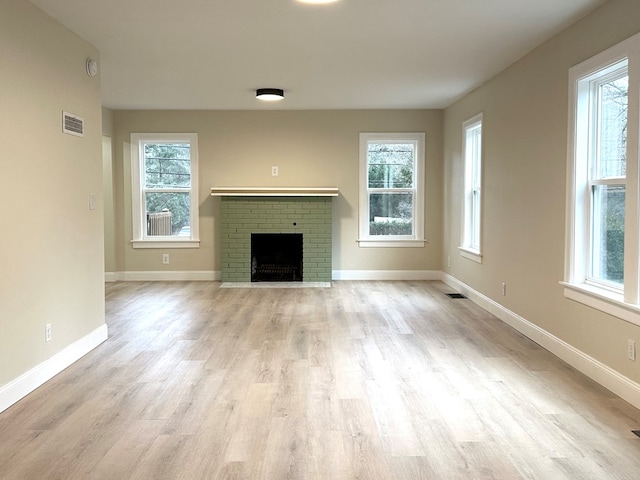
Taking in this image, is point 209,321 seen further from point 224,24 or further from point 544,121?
point 544,121

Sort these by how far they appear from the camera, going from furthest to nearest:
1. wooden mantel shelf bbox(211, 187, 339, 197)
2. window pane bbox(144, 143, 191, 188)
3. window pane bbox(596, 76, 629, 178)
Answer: window pane bbox(144, 143, 191, 188), wooden mantel shelf bbox(211, 187, 339, 197), window pane bbox(596, 76, 629, 178)

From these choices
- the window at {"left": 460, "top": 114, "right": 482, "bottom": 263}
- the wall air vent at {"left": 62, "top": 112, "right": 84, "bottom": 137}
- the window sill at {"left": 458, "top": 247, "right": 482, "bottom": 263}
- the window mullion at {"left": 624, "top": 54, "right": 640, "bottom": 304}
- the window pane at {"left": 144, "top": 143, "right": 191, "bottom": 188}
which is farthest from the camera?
the window pane at {"left": 144, "top": 143, "right": 191, "bottom": 188}

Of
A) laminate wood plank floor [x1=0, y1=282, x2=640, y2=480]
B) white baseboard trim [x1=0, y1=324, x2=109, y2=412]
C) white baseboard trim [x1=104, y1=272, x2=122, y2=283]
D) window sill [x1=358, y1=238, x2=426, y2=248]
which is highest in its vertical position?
window sill [x1=358, y1=238, x2=426, y2=248]

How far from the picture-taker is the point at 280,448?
8.52 ft

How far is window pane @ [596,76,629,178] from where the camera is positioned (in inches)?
136

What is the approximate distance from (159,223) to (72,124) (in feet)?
13.4

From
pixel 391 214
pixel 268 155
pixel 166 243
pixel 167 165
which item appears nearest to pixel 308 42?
pixel 268 155

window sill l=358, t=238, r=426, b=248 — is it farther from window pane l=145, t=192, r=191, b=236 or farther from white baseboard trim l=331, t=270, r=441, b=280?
window pane l=145, t=192, r=191, b=236

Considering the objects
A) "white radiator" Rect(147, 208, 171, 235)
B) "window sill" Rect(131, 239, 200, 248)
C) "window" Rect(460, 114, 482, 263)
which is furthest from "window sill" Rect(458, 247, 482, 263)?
"white radiator" Rect(147, 208, 171, 235)

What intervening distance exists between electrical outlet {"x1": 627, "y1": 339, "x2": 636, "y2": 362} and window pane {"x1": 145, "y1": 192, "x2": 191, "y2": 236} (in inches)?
238

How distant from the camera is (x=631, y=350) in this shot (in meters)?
3.16

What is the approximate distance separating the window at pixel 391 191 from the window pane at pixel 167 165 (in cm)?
250

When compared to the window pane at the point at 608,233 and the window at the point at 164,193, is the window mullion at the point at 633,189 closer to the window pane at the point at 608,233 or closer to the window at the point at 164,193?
the window pane at the point at 608,233

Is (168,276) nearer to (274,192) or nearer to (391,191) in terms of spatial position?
(274,192)
